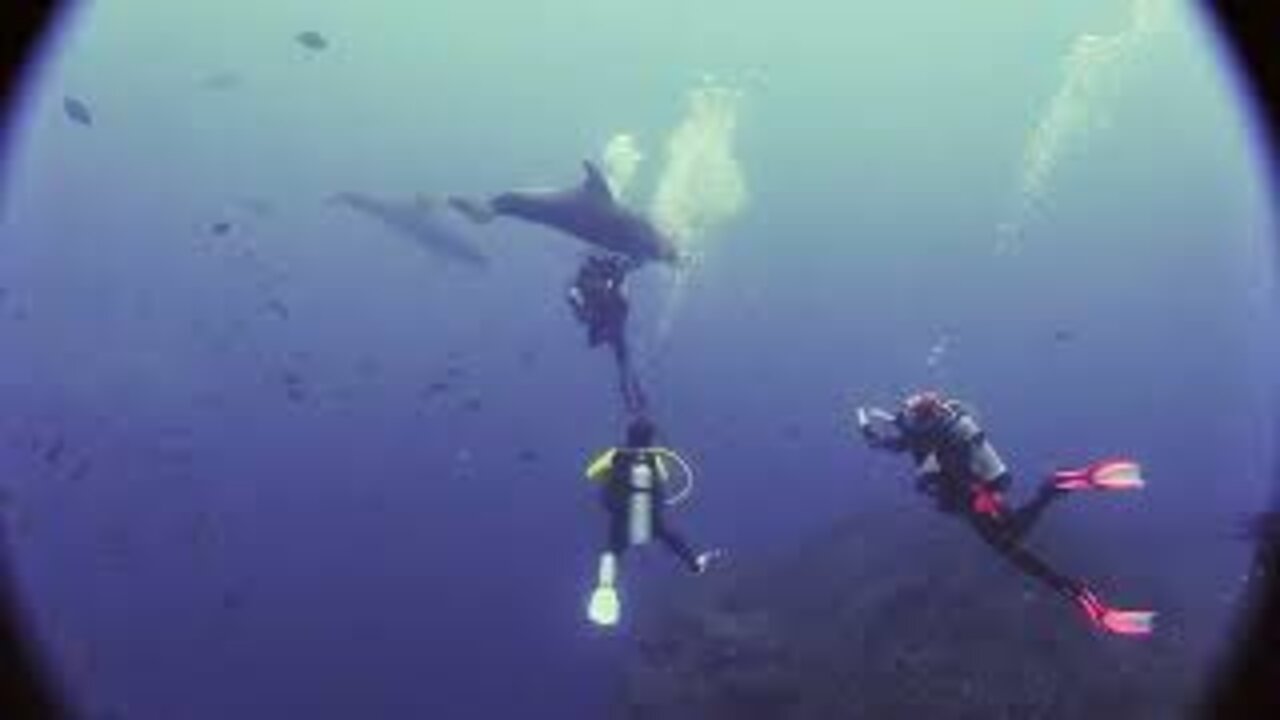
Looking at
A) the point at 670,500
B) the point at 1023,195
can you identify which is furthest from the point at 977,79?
the point at 670,500

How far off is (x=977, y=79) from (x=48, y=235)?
7419 cm

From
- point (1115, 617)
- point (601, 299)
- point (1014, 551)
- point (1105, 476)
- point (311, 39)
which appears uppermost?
point (311, 39)

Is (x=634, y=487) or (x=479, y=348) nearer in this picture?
(x=634, y=487)

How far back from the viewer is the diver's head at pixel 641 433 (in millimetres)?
11453

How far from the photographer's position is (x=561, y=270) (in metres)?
63.4

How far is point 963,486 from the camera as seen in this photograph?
10.0 m

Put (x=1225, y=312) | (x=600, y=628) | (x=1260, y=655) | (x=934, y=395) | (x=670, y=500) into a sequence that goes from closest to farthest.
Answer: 1. (x=1260, y=655)
2. (x=934, y=395)
3. (x=670, y=500)
4. (x=600, y=628)
5. (x=1225, y=312)

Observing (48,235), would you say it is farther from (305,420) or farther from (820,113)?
(820,113)

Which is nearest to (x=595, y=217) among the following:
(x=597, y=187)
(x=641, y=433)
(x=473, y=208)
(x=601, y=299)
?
(x=597, y=187)

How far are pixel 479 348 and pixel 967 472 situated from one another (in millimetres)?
44978

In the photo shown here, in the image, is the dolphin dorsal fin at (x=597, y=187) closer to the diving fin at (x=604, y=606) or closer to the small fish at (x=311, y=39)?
the small fish at (x=311, y=39)

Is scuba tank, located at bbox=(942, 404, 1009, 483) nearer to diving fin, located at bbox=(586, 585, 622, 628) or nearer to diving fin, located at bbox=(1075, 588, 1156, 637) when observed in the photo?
diving fin, located at bbox=(1075, 588, 1156, 637)

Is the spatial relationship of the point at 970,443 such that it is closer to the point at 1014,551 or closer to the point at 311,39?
the point at 1014,551

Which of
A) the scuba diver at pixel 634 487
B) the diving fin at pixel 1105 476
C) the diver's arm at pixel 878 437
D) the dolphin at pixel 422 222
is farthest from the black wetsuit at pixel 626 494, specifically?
the dolphin at pixel 422 222
